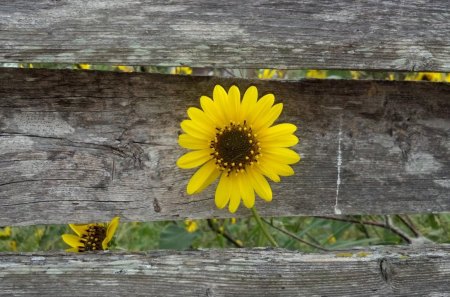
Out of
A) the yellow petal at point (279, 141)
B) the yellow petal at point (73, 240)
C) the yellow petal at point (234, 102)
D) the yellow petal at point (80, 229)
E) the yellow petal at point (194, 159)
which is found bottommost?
the yellow petal at point (73, 240)

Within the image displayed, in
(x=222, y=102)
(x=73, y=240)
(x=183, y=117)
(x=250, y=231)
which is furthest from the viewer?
(x=250, y=231)

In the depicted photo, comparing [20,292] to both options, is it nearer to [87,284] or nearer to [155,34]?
[87,284]

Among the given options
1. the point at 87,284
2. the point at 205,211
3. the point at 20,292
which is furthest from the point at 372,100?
the point at 20,292

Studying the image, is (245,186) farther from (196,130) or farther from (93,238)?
(93,238)

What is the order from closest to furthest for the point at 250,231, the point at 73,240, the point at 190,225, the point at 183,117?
the point at 183,117, the point at 73,240, the point at 190,225, the point at 250,231

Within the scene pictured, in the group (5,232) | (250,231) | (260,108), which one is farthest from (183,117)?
(5,232)

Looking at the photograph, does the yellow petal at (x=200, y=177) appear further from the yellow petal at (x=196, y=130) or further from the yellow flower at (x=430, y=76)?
the yellow flower at (x=430, y=76)

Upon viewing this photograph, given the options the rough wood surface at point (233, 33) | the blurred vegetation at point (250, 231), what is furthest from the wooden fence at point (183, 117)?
the blurred vegetation at point (250, 231)
